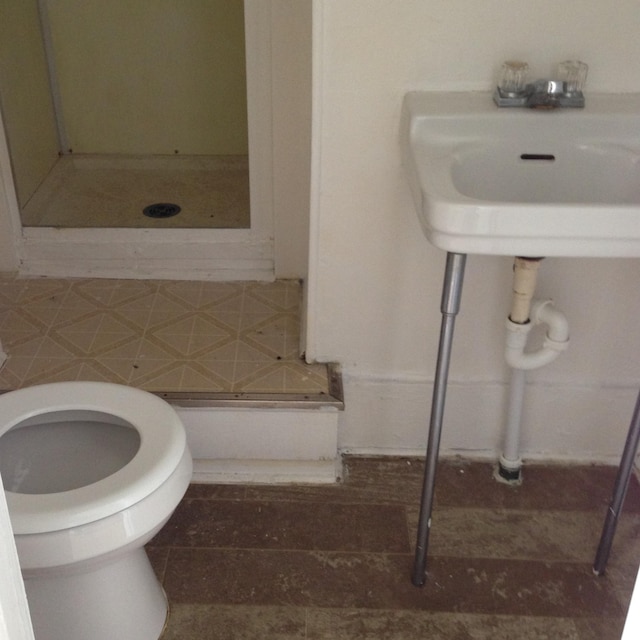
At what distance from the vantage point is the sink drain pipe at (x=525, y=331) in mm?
1479

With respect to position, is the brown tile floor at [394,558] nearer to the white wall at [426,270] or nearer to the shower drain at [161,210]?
the white wall at [426,270]

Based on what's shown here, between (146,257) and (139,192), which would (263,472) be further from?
(139,192)

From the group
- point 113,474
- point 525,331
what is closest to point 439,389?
point 525,331

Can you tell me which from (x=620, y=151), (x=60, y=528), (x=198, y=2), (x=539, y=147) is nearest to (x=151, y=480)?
(x=60, y=528)

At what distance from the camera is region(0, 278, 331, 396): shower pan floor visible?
5.76 ft

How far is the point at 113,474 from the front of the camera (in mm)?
1191

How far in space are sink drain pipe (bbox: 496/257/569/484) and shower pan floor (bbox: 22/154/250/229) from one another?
0.92 m

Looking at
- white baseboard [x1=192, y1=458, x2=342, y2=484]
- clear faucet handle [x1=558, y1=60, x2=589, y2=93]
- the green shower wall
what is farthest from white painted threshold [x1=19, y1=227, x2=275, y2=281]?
clear faucet handle [x1=558, y1=60, x2=589, y2=93]

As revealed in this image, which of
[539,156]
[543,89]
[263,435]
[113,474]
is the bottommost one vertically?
[263,435]

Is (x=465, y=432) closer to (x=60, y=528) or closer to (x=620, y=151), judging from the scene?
(x=620, y=151)

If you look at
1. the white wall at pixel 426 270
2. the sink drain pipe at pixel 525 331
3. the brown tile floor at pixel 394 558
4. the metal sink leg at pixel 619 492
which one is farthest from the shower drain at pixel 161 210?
the metal sink leg at pixel 619 492

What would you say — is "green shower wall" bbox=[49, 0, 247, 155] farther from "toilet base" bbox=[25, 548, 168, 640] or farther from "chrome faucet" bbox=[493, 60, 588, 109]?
"toilet base" bbox=[25, 548, 168, 640]

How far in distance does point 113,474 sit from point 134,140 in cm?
187

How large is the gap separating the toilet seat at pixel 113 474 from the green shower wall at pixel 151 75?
1603 millimetres
